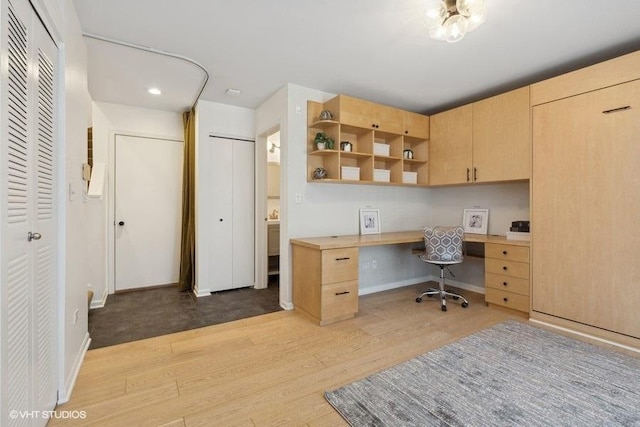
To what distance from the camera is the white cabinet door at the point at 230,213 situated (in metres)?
3.92

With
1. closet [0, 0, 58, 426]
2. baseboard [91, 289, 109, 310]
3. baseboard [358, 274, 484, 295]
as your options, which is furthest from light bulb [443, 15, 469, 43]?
baseboard [91, 289, 109, 310]

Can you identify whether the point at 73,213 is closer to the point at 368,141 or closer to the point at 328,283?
the point at 328,283

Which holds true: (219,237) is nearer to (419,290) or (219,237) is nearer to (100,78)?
(100,78)

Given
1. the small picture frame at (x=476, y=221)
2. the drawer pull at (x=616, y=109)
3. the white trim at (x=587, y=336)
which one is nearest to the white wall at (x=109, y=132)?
the small picture frame at (x=476, y=221)

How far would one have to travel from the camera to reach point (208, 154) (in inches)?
150

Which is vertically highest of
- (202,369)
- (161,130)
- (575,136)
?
(161,130)

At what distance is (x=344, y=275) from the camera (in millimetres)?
2971

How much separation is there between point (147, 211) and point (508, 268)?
4478 mm

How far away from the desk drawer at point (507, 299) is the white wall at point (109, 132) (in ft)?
14.6

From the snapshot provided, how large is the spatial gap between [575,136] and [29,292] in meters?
3.93

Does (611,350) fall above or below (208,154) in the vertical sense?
below

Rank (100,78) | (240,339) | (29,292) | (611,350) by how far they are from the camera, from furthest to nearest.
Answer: (100,78)
(240,339)
(611,350)
(29,292)

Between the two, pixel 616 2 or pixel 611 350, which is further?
pixel 611 350

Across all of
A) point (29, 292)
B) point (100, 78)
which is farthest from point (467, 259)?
point (100, 78)
